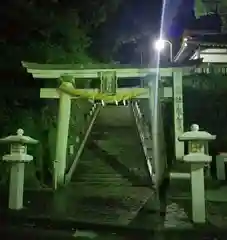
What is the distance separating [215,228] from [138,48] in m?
18.0

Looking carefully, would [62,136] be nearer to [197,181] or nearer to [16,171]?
[16,171]

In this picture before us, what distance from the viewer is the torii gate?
41.9ft

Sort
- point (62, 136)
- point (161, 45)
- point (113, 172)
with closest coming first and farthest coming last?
point (62, 136) → point (113, 172) → point (161, 45)

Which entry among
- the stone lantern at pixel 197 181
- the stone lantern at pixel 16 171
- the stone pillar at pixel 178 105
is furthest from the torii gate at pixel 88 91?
the stone lantern at pixel 197 181

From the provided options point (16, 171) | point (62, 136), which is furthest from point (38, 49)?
point (16, 171)

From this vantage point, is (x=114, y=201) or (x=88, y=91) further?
(x=88, y=91)

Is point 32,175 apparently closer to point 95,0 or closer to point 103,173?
point 103,173

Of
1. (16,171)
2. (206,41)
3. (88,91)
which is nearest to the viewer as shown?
(16,171)

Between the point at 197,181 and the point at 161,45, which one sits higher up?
the point at 161,45

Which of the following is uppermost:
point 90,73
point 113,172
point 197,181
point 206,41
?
point 206,41

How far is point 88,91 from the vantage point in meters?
13.5

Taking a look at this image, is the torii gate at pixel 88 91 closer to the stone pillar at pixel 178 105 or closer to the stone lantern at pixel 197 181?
the stone pillar at pixel 178 105

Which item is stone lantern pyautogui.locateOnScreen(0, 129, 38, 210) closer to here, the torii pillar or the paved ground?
the paved ground

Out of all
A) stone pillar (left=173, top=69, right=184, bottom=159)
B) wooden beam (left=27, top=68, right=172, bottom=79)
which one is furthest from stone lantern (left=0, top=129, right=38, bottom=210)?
stone pillar (left=173, top=69, right=184, bottom=159)
